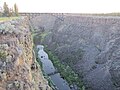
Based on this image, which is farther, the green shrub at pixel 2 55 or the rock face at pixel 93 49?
the rock face at pixel 93 49

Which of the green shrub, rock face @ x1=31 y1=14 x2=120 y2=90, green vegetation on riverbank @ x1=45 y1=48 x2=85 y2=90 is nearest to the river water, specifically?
green vegetation on riverbank @ x1=45 y1=48 x2=85 y2=90

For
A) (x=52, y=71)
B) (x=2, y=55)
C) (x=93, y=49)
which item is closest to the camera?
(x=2, y=55)

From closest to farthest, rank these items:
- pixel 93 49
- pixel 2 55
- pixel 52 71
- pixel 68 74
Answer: pixel 2 55 < pixel 68 74 < pixel 93 49 < pixel 52 71

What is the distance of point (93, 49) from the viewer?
212 ft

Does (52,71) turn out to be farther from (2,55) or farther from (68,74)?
(2,55)

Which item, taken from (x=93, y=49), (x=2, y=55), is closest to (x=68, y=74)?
(x=93, y=49)

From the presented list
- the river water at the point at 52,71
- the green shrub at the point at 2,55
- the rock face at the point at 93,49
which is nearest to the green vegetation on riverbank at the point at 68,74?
the river water at the point at 52,71

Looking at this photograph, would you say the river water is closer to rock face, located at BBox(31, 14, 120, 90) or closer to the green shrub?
rock face, located at BBox(31, 14, 120, 90)

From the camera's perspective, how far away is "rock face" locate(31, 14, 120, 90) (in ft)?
165

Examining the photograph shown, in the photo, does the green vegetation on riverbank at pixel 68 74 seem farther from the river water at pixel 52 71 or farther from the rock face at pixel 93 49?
Answer: the rock face at pixel 93 49

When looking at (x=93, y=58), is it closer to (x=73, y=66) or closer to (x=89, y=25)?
(x=73, y=66)

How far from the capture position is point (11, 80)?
17.4 meters

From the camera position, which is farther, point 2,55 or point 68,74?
point 68,74

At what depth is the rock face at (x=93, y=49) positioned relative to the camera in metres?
50.4
